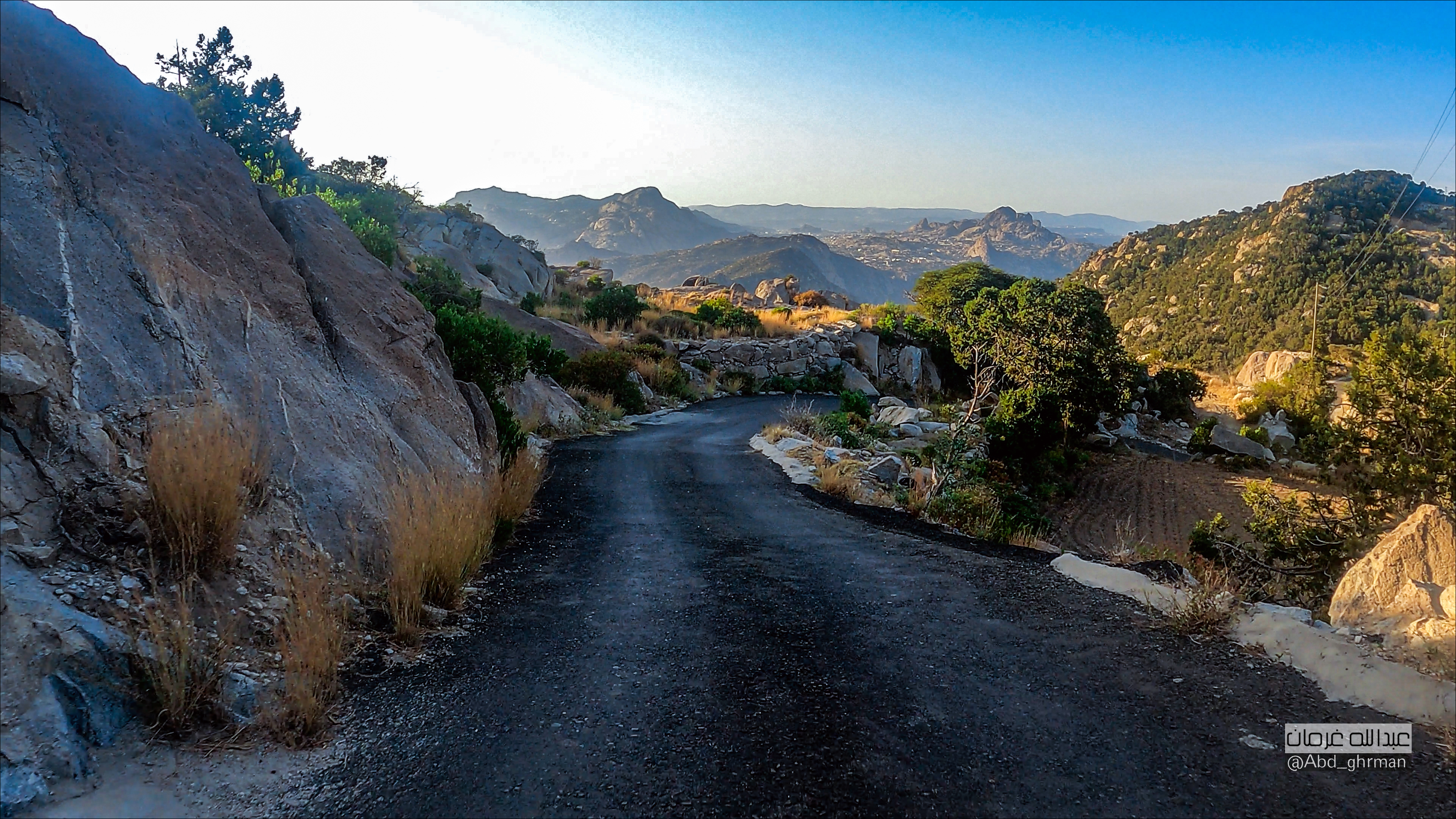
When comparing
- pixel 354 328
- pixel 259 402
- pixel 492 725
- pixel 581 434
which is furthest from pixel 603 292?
pixel 492 725

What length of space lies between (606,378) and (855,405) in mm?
7823

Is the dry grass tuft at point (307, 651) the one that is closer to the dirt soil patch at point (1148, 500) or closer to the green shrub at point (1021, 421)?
the dirt soil patch at point (1148, 500)

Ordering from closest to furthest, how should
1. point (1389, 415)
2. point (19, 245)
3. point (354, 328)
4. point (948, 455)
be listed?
point (19, 245)
point (354, 328)
point (1389, 415)
point (948, 455)

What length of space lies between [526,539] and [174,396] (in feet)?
12.3

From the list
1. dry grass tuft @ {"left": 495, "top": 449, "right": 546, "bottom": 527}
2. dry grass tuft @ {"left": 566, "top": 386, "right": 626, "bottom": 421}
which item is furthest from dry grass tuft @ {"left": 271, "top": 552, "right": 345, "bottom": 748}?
dry grass tuft @ {"left": 566, "top": 386, "right": 626, "bottom": 421}

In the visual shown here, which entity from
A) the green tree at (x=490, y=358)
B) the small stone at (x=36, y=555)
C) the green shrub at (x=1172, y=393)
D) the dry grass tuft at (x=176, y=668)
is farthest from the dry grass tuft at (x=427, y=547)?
the green shrub at (x=1172, y=393)

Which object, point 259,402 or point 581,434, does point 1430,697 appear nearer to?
point 259,402

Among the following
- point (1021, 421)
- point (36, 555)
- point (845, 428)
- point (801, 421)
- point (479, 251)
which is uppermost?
point (479, 251)

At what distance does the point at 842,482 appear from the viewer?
1170cm

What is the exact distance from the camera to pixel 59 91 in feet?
18.1


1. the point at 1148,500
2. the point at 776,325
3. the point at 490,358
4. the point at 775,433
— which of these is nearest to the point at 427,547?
the point at 490,358

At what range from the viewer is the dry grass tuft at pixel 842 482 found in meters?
11.4

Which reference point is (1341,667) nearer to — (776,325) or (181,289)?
(181,289)

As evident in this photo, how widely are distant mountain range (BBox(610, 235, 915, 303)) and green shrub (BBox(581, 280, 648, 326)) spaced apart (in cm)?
10166
